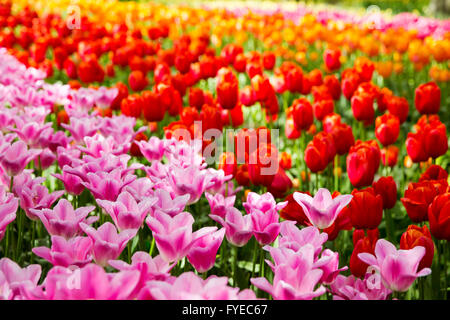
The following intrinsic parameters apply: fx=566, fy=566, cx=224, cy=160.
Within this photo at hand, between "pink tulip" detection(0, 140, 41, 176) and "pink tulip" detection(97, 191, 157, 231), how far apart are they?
2.03 ft

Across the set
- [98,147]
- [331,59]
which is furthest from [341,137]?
[331,59]

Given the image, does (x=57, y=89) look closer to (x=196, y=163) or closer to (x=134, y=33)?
(x=196, y=163)

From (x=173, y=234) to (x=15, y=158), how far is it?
975 mm

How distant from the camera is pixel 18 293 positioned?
50.3 inches

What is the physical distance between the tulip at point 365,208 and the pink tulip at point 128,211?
2.37ft

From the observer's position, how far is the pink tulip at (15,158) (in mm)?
2133

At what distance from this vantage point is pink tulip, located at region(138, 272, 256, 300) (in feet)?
3.84

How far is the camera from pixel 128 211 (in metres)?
1.67

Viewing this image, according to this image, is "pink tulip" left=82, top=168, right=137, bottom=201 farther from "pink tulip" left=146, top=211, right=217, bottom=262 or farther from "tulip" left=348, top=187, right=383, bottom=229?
"tulip" left=348, top=187, right=383, bottom=229

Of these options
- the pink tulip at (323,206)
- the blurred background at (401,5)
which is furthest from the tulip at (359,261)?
the blurred background at (401,5)

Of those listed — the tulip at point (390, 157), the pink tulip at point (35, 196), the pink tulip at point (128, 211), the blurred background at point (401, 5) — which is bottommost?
the tulip at point (390, 157)

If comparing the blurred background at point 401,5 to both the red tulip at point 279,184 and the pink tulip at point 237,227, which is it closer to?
the red tulip at point 279,184

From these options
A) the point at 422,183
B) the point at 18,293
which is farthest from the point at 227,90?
the point at 18,293

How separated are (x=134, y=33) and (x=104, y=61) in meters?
1.19
